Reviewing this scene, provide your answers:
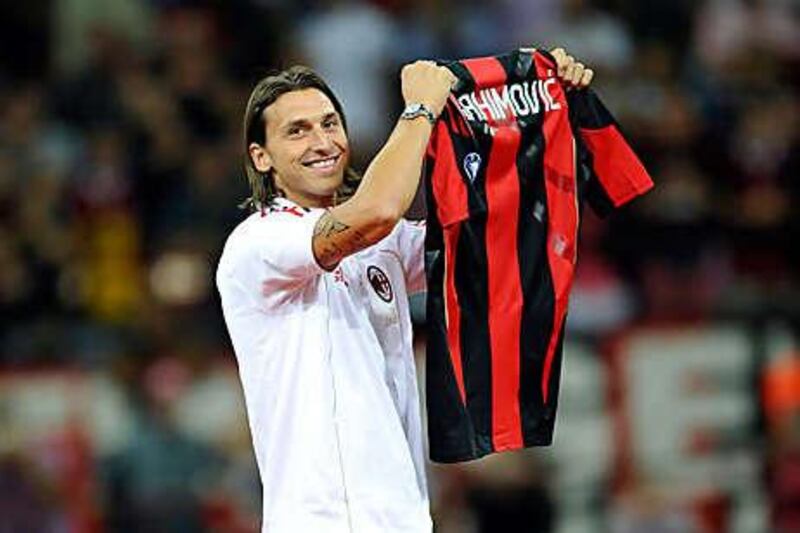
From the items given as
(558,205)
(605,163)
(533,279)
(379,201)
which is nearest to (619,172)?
(605,163)

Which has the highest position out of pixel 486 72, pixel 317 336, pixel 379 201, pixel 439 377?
pixel 486 72

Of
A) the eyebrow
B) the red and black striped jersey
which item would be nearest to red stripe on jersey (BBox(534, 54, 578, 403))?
the red and black striped jersey

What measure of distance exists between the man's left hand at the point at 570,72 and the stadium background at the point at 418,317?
505cm

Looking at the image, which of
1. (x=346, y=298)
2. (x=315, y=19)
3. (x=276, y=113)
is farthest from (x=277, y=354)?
(x=315, y=19)

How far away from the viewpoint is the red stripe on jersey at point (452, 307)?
6.37 metres

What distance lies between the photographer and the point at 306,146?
6.31 metres

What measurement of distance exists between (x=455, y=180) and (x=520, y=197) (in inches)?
10.2

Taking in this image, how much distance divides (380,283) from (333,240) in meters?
0.46

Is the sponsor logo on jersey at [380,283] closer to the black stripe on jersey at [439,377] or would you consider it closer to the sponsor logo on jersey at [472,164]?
the black stripe on jersey at [439,377]

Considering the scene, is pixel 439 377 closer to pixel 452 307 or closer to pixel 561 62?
pixel 452 307

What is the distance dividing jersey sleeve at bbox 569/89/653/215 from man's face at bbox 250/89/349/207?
804 mm

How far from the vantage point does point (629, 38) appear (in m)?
14.1

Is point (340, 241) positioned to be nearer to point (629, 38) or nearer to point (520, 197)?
point (520, 197)

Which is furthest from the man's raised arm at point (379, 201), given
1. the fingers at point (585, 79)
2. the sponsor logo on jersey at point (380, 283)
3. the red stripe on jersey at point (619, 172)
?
the red stripe on jersey at point (619, 172)
